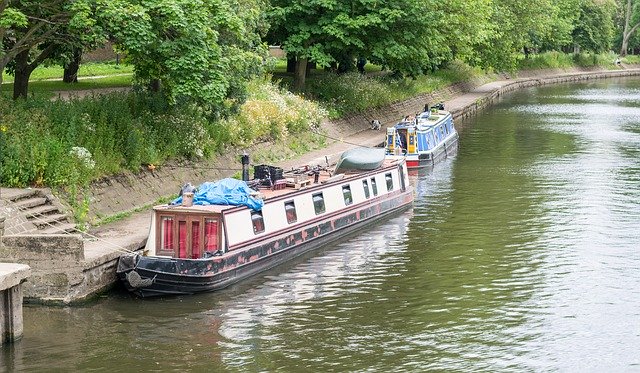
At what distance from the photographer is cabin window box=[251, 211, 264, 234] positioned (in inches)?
1017

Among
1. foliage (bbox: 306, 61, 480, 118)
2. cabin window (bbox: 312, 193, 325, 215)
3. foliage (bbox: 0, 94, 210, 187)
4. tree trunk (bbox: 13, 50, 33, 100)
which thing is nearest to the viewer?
foliage (bbox: 0, 94, 210, 187)

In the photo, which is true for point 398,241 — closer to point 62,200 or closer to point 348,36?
point 62,200

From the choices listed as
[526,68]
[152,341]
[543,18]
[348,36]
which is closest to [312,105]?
[348,36]

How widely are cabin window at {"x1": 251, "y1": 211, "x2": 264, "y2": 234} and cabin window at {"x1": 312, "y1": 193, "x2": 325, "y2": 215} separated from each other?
3127 mm

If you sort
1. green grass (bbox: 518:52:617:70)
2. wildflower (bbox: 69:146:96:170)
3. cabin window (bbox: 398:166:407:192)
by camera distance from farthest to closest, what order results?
green grass (bbox: 518:52:617:70) → cabin window (bbox: 398:166:407:192) → wildflower (bbox: 69:146:96:170)

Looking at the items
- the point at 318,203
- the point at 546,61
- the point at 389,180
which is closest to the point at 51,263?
the point at 318,203

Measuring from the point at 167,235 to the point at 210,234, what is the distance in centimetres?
97

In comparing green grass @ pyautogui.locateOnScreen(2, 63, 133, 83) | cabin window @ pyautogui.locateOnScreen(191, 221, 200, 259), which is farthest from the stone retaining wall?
green grass @ pyautogui.locateOnScreen(2, 63, 133, 83)

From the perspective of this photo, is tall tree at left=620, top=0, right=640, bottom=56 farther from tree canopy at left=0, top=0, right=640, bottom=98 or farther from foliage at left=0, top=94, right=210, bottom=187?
foliage at left=0, top=94, right=210, bottom=187

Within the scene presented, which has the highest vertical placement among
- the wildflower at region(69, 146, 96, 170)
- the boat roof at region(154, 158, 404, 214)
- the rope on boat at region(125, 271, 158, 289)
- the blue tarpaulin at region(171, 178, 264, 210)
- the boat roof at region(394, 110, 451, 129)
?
the wildflower at region(69, 146, 96, 170)

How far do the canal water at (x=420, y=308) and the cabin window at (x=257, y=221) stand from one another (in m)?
1.09

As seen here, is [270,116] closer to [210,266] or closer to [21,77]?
[21,77]

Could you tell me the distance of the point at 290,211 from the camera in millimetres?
27766

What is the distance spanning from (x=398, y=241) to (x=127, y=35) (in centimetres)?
930
